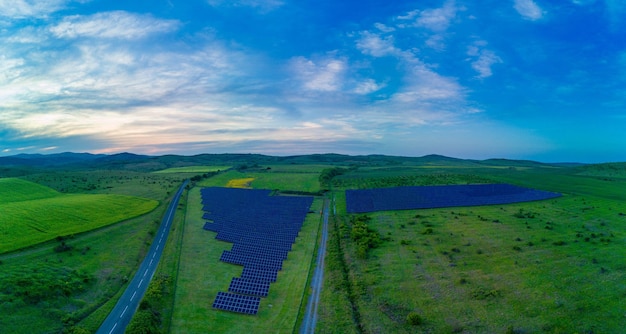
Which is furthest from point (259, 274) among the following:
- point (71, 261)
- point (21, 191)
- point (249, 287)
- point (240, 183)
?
point (21, 191)

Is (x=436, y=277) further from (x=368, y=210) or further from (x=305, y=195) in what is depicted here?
(x=305, y=195)

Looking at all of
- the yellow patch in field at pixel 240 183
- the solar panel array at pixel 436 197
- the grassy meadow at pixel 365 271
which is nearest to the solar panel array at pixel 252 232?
the grassy meadow at pixel 365 271

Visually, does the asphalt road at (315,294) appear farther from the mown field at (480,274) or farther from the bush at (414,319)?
the bush at (414,319)

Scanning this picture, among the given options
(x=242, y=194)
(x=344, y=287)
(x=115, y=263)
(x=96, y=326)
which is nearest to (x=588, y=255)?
(x=344, y=287)

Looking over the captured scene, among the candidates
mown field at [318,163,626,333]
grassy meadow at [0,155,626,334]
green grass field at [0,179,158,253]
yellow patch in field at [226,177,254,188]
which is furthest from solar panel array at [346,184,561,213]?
green grass field at [0,179,158,253]

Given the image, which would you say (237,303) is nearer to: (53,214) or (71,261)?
(71,261)

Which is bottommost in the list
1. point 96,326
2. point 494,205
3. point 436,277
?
point 96,326
